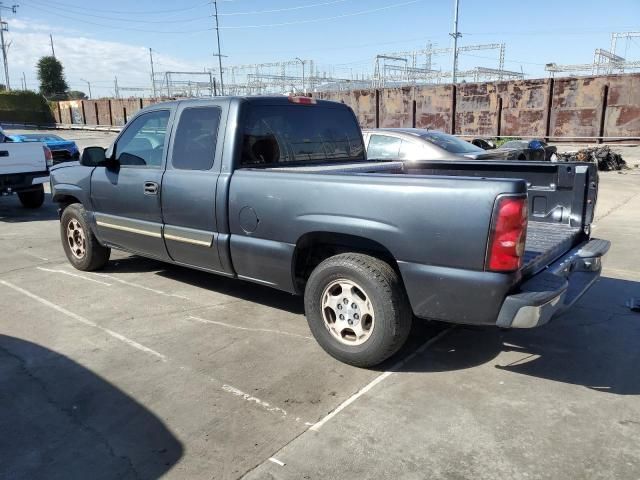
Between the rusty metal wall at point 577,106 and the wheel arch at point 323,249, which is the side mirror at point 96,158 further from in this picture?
the rusty metal wall at point 577,106

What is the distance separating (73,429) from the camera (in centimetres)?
305

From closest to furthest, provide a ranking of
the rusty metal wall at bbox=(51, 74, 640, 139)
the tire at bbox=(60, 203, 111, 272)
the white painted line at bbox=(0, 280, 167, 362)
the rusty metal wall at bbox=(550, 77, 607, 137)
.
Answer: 1. the white painted line at bbox=(0, 280, 167, 362)
2. the tire at bbox=(60, 203, 111, 272)
3. the rusty metal wall at bbox=(51, 74, 640, 139)
4. the rusty metal wall at bbox=(550, 77, 607, 137)

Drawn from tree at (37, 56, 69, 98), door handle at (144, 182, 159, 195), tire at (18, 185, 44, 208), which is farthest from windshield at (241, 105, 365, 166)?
tree at (37, 56, 69, 98)

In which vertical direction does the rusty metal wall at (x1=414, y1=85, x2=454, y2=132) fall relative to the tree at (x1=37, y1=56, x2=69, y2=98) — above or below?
below

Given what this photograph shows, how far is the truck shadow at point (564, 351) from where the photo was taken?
3633 millimetres

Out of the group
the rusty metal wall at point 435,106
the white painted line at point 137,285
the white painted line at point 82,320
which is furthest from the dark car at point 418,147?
the rusty metal wall at point 435,106

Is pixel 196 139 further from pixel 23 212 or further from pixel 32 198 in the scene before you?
pixel 32 198

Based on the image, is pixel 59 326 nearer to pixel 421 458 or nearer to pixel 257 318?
pixel 257 318

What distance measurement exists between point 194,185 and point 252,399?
2.02m

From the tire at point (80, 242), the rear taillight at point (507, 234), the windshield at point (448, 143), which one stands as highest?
the windshield at point (448, 143)

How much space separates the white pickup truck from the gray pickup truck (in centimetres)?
502

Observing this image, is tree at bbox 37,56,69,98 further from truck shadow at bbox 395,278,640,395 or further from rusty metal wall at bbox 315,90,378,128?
truck shadow at bbox 395,278,640,395

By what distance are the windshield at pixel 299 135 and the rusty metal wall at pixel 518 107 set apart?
1286 cm

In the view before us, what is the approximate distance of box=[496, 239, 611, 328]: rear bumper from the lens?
304 centimetres
